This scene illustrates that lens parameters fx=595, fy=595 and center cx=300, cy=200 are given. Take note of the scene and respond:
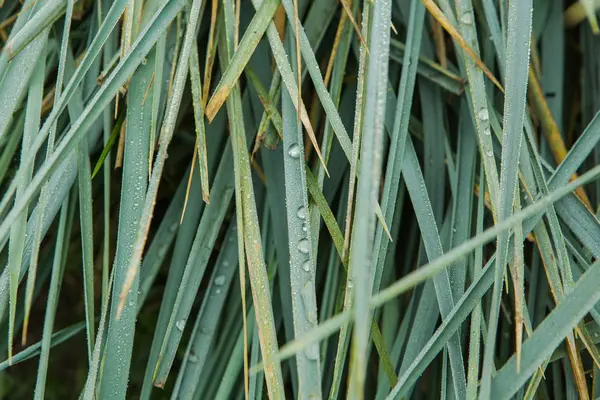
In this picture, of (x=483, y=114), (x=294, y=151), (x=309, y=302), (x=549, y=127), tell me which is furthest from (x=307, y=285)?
(x=549, y=127)

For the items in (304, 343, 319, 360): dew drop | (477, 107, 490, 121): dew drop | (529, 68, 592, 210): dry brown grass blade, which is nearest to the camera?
(304, 343, 319, 360): dew drop

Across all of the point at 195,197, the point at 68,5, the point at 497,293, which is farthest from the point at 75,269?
the point at 497,293

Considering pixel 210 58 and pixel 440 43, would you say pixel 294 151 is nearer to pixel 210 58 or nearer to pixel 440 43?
pixel 210 58

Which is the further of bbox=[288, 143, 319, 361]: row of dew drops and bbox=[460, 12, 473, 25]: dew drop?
bbox=[460, 12, 473, 25]: dew drop

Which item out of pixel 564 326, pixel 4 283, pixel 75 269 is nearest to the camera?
pixel 564 326

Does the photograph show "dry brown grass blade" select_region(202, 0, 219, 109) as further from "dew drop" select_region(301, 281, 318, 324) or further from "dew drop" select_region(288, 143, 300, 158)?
"dew drop" select_region(301, 281, 318, 324)

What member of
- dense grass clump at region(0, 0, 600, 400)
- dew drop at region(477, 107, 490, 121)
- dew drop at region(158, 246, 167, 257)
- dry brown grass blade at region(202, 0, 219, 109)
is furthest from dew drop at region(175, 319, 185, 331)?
dew drop at region(477, 107, 490, 121)

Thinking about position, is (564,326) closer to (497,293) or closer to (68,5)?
(497,293)
